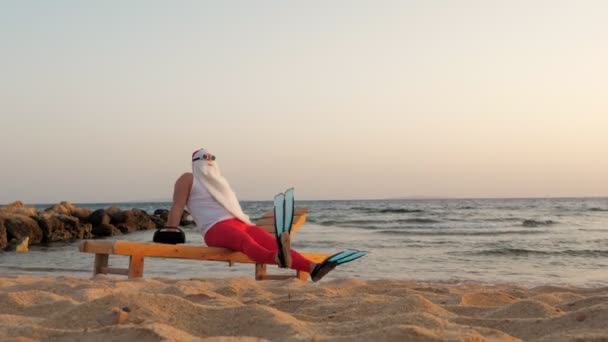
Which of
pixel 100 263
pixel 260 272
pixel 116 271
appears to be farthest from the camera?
pixel 260 272

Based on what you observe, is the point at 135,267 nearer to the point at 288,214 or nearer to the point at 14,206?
the point at 288,214

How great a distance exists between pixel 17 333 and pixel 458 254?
9.97 metres

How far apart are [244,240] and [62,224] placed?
13745mm

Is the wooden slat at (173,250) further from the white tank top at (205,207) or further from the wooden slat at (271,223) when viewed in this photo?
the wooden slat at (271,223)

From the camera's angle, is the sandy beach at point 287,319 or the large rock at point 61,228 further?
the large rock at point 61,228

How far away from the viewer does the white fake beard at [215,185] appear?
530 centimetres

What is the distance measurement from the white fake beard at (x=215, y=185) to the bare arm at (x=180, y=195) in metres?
0.10

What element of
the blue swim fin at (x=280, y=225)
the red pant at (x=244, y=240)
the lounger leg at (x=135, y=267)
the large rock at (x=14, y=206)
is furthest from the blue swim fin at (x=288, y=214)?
the large rock at (x=14, y=206)

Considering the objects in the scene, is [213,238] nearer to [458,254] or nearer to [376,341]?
[376,341]

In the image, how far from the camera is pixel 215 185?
5371 millimetres

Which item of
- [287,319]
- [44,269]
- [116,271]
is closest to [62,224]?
[44,269]

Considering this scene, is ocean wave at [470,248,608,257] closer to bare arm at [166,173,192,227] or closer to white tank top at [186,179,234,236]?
white tank top at [186,179,234,236]

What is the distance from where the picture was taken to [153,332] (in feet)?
7.73

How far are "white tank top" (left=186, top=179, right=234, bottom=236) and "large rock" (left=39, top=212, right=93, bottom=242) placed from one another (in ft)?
40.3
